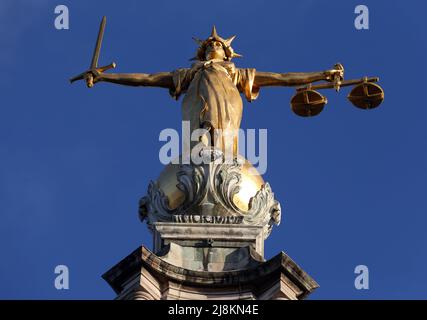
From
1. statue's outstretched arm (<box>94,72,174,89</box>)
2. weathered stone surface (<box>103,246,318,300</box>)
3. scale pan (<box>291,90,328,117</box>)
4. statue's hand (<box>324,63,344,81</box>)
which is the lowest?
weathered stone surface (<box>103,246,318,300</box>)

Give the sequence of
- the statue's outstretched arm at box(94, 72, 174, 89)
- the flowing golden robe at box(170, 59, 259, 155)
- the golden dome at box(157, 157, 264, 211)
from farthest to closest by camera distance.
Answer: the statue's outstretched arm at box(94, 72, 174, 89)
the flowing golden robe at box(170, 59, 259, 155)
the golden dome at box(157, 157, 264, 211)

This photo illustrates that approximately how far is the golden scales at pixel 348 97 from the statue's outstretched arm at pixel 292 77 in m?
0.20

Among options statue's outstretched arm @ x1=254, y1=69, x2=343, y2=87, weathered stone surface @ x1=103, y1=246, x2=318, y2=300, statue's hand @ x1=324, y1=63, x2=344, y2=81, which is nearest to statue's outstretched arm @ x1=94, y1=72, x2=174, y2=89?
statue's outstretched arm @ x1=254, y1=69, x2=343, y2=87

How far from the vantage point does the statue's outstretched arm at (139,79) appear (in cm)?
9356

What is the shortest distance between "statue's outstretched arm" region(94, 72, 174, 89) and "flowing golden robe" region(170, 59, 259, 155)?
0.29 metres

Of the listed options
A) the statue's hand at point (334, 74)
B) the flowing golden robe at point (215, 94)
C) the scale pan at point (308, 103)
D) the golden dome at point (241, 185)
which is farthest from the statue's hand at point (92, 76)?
the statue's hand at point (334, 74)

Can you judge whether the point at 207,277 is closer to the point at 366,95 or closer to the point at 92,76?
the point at 366,95

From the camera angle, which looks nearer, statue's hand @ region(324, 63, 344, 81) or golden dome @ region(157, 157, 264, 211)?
golden dome @ region(157, 157, 264, 211)

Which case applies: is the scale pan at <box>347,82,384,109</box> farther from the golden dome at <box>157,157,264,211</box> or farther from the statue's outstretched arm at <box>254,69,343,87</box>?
the golden dome at <box>157,157,264,211</box>

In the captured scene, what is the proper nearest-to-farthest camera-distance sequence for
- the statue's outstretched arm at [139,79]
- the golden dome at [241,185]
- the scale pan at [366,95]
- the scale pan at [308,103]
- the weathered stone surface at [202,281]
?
the weathered stone surface at [202,281], the golden dome at [241,185], the scale pan at [308,103], the scale pan at [366,95], the statue's outstretched arm at [139,79]

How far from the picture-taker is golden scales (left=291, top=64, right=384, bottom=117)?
304 feet

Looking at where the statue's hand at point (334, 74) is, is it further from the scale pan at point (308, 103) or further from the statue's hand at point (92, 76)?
the statue's hand at point (92, 76)
